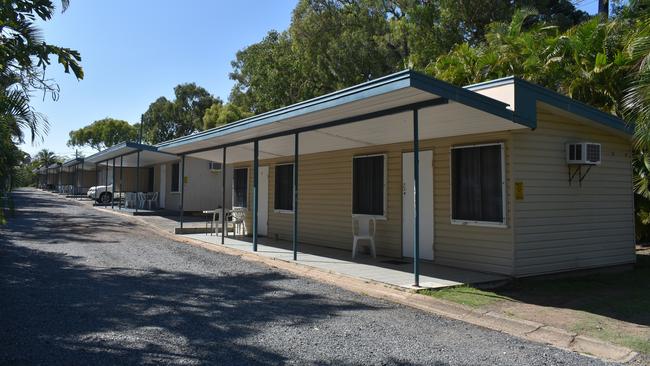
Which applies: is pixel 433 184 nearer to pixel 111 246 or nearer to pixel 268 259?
pixel 268 259

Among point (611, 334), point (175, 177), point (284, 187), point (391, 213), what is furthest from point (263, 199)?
point (175, 177)

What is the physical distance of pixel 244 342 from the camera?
461cm

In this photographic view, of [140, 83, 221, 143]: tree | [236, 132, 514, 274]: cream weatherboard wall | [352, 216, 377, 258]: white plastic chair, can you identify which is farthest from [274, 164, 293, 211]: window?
[140, 83, 221, 143]: tree

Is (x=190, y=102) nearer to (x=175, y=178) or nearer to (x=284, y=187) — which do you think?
(x=175, y=178)

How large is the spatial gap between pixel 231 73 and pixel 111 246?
3023 centimetres

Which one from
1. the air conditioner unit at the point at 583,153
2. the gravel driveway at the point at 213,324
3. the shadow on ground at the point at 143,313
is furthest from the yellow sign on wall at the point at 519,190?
the shadow on ground at the point at 143,313

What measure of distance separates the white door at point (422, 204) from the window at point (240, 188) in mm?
6754

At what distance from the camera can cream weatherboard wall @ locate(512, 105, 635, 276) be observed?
775 centimetres

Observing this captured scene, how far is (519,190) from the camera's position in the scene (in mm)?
7660

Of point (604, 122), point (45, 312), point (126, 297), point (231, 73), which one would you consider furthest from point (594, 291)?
point (231, 73)

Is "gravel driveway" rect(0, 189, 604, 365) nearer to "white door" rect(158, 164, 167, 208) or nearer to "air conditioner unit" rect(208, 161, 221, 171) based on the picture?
"air conditioner unit" rect(208, 161, 221, 171)

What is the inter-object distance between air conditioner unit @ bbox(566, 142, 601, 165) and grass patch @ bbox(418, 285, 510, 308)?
2892 mm

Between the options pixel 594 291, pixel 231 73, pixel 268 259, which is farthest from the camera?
pixel 231 73

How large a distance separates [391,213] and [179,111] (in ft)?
144
